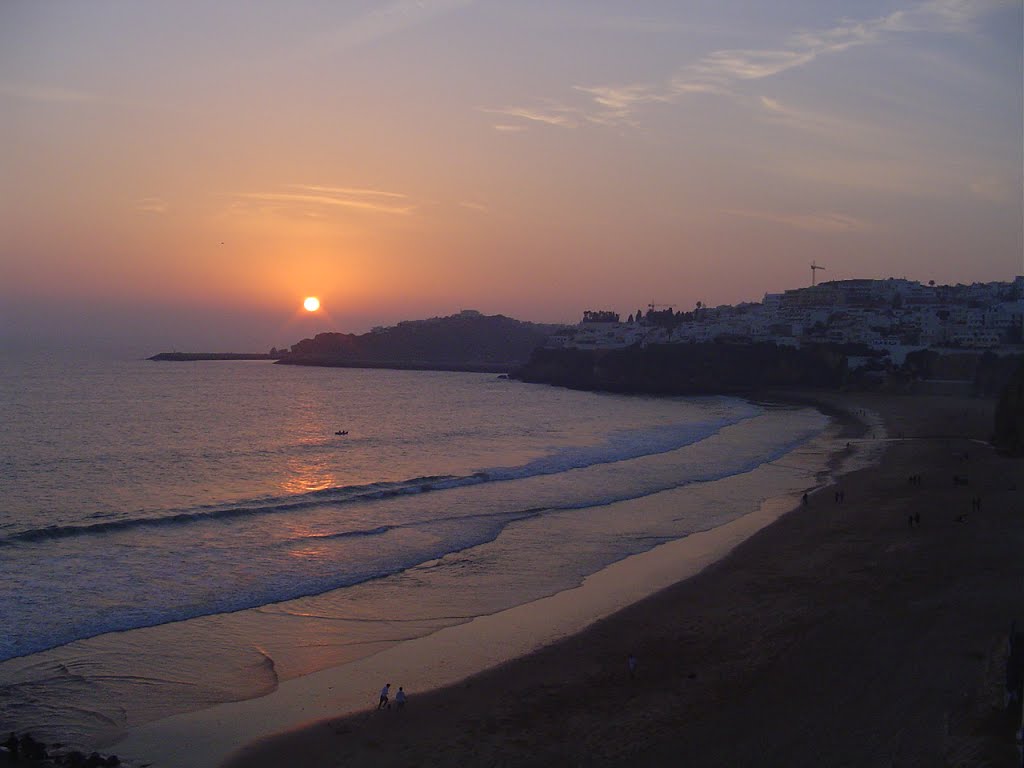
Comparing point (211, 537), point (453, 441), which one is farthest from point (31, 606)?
point (453, 441)

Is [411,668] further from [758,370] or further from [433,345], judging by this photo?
[433,345]

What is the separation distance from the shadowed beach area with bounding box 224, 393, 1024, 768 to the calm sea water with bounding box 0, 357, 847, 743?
2.45 meters

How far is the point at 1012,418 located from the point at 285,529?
84.6 ft

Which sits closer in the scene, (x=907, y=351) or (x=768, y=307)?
(x=907, y=351)

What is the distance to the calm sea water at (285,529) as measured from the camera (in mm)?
12602

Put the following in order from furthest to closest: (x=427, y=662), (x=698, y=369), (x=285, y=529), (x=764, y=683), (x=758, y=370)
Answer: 1. (x=698, y=369)
2. (x=758, y=370)
3. (x=285, y=529)
4. (x=427, y=662)
5. (x=764, y=683)

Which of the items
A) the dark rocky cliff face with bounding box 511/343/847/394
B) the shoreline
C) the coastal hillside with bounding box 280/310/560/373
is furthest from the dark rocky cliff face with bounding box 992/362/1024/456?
the coastal hillside with bounding box 280/310/560/373

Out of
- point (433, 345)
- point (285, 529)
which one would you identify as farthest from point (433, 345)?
point (285, 529)

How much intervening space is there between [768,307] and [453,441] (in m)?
96.9

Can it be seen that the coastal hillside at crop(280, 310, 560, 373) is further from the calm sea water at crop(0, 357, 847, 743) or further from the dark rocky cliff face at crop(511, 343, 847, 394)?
the calm sea water at crop(0, 357, 847, 743)

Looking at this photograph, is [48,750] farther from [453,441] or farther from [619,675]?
[453,441]

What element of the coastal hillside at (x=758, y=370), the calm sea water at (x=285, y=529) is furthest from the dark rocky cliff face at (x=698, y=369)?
the calm sea water at (x=285, y=529)

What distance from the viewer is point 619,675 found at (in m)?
12.1

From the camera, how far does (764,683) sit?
11391 millimetres
